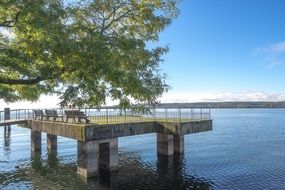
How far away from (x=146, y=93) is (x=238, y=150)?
39128 mm

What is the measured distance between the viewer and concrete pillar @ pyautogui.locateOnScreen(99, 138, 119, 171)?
3081 centimetres

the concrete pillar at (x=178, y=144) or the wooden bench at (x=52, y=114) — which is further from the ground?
the wooden bench at (x=52, y=114)

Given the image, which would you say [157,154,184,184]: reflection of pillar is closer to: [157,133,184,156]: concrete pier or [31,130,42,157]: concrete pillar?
[157,133,184,156]: concrete pier

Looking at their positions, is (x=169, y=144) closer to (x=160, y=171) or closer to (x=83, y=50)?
(x=160, y=171)

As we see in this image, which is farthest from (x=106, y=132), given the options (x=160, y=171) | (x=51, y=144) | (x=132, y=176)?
(x=51, y=144)

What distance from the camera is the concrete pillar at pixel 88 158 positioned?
2825 cm

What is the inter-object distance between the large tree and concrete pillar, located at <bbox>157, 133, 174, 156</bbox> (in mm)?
25066

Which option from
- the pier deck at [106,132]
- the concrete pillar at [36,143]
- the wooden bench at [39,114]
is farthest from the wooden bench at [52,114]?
the concrete pillar at [36,143]

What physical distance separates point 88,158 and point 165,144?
1279 cm

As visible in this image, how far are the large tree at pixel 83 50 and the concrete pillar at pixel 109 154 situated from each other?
56.7 ft

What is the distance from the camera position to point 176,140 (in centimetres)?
4003

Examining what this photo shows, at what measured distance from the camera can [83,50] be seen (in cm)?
1034

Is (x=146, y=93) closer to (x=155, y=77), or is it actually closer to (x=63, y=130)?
(x=155, y=77)

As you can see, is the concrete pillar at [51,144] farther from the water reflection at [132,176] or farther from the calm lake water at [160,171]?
the water reflection at [132,176]
